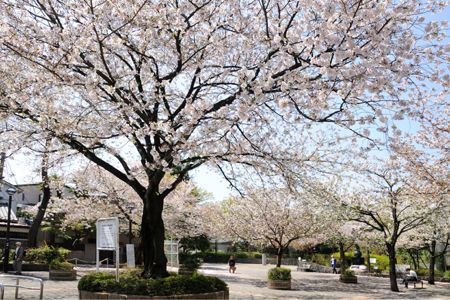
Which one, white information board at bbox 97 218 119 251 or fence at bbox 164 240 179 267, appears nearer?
white information board at bbox 97 218 119 251

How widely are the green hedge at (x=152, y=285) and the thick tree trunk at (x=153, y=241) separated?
48 cm

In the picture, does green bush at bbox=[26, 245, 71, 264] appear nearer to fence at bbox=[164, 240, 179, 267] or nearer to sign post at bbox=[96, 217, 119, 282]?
fence at bbox=[164, 240, 179, 267]

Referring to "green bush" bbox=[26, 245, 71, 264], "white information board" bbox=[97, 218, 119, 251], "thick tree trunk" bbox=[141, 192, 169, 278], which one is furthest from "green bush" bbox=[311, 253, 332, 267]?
"white information board" bbox=[97, 218, 119, 251]

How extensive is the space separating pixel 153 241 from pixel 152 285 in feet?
4.41

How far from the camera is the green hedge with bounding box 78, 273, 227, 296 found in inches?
402

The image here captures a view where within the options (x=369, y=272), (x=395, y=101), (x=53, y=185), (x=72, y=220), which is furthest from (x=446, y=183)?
(x=369, y=272)

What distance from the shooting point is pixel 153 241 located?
Result: 11.3 metres

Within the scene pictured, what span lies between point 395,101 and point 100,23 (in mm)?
5575

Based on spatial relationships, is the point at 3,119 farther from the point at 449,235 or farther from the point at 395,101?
the point at 449,235

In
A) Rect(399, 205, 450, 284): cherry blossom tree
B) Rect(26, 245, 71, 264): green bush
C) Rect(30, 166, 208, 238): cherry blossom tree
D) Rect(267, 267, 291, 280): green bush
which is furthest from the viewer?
Rect(30, 166, 208, 238): cherry blossom tree

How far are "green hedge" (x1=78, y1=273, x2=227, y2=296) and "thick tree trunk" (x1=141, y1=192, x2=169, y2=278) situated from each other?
18.7 inches

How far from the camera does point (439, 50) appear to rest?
7.95 meters

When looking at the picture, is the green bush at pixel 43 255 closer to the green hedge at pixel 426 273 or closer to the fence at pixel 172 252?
the fence at pixel 172 252

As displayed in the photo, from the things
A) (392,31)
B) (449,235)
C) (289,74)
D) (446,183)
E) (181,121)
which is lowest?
(449,235)
